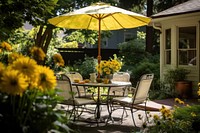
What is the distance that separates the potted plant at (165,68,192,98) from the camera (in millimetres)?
9477

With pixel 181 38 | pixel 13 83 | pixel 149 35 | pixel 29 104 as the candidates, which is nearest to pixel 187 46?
pixel 181 38

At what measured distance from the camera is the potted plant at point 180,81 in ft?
31.1

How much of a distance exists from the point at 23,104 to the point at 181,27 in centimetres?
913

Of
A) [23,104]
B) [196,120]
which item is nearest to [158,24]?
[196,120]

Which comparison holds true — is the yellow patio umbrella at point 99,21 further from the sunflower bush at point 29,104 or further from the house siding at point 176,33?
the sunflower bush at point 29,104

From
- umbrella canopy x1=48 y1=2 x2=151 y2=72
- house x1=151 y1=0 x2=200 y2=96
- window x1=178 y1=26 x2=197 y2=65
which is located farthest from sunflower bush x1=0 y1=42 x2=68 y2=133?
window x1=178 y1=26 x2=197 y2=65

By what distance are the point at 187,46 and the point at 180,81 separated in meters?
1.38

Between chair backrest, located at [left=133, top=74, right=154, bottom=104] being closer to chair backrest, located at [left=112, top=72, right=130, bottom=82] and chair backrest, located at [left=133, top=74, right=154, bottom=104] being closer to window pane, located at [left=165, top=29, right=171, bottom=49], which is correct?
chair backrest, located at [left=112, top=72, right=130, bottom=82]

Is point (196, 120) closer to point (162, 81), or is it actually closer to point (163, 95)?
point (163, 95)

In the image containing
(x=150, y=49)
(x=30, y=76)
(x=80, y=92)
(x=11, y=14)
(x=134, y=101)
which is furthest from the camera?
(x=150, y=49)

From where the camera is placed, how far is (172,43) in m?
10.6

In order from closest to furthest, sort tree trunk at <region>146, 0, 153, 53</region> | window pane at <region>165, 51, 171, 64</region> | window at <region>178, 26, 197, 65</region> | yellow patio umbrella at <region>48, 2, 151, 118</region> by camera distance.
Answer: yellow patio umbrella at <region>48, 2, 151, 118</region>
window at <region>178, 26, 197, 65</region>
window pane at <region>165, 51, 171, 64</region>
tree trunk at <region>146, 0, 153, 53</region>

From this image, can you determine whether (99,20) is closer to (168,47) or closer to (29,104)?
(168,47)

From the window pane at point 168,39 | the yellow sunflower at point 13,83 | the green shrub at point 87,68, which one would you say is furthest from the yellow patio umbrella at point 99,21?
the green shrub at point 87,68
